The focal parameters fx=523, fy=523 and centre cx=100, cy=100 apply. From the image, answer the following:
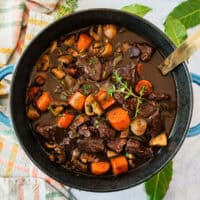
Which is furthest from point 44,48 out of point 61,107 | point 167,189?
point 167,189

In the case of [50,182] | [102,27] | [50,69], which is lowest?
[50,182]

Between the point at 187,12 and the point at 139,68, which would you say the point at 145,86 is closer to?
the point at 139,68

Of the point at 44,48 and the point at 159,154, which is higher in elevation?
the point at 44,48

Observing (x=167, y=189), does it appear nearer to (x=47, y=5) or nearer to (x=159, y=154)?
(x=159, y=154)

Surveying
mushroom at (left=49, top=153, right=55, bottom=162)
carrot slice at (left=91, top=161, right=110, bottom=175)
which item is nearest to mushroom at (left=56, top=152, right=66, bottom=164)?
mushroom at (left=49, top=153, right=55, bottom=162)

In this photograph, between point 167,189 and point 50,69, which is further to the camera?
point 167,189

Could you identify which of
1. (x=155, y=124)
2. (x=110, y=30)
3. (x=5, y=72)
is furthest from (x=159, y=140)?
(x=5, y=72)

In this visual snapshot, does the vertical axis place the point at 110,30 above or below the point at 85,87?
above
